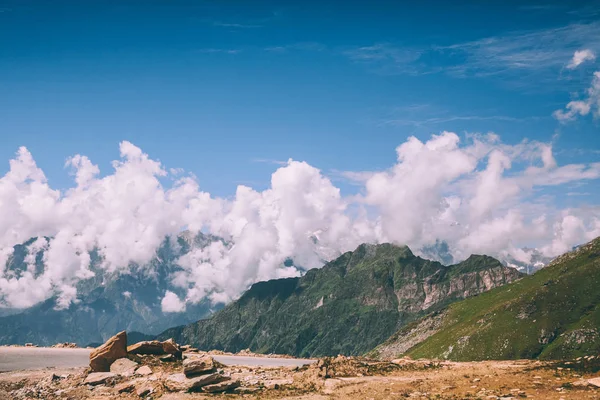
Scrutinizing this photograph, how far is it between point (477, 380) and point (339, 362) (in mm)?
19883

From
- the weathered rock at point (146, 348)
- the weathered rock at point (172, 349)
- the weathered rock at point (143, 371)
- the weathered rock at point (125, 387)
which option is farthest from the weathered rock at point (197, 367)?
the weathered rock at point (146, 348)

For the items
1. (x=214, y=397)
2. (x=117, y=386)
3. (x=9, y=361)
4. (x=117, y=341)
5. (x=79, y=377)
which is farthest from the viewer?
(x=9, y=361)

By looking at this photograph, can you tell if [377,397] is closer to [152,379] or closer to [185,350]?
[152,379]

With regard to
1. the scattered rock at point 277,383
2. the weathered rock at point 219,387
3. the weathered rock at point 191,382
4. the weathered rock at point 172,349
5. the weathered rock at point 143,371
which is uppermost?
the weathered rock at point 172,349

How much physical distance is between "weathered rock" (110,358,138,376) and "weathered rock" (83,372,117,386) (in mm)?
1596

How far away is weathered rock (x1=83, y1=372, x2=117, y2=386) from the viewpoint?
194 feet

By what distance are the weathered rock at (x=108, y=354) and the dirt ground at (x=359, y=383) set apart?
2144mm

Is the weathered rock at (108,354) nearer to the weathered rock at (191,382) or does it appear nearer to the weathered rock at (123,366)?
the weathered rock at (123,366)

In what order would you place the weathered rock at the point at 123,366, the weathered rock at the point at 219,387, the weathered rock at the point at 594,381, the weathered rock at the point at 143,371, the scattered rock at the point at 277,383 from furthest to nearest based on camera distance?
1. the weathered rock at the point at 123,366
2. the weathered rock at the point at 143,371
3. the scattered rock at the point at 277,383
4. the weathered rock at the point at 219,387
5. the weathered rock at the point at 594,381

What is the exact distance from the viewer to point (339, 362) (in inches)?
2557

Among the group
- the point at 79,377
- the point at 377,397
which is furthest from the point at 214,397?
the point at 79,377

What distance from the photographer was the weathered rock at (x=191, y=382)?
5259 centimetres

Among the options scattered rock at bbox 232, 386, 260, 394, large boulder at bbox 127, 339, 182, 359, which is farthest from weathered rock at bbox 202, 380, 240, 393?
large boulder at bbox 127, 339, 182, 359

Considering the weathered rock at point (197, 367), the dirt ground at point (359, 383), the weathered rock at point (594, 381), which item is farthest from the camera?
the weathered rock at point (197, 367)
